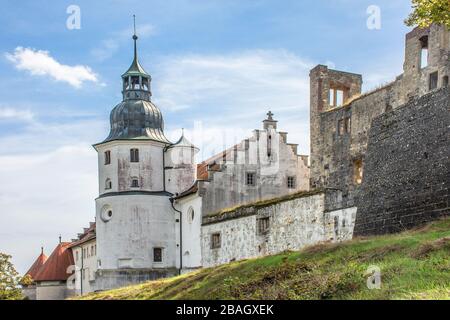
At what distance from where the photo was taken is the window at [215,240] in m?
43.2

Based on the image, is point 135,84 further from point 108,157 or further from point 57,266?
point 57,266

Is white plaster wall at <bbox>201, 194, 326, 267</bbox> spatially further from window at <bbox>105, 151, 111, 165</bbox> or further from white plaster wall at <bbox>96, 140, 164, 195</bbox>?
window at <bbox>105, 151, 111, 165</bbox>

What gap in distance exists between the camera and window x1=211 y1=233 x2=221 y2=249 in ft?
142

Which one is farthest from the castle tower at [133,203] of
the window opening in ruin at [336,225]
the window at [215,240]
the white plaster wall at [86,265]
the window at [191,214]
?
the window opening in ruin at [336,225]

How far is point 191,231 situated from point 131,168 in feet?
22.4

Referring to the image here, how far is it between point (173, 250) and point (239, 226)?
446 inches

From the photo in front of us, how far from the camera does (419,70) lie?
3597cm

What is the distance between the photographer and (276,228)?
1427 inches

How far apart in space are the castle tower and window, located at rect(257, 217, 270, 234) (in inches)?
540

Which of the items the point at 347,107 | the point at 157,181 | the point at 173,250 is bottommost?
the point at 173,250

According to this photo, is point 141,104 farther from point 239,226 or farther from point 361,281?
point 361,281

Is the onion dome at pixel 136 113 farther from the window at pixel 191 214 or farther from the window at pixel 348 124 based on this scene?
the window at pixel 348 124
